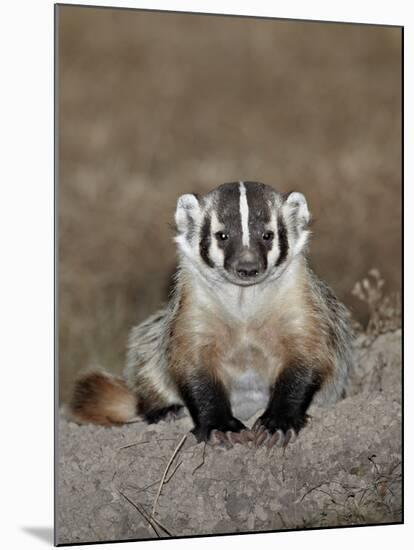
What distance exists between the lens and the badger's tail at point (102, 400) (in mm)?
4207

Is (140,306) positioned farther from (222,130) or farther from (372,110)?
(372,110)

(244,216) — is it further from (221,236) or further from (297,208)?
(297,208)

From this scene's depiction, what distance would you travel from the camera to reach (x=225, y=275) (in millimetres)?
3797

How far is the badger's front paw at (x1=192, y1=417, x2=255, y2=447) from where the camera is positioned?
12.7 ft

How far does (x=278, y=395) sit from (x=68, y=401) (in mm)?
785

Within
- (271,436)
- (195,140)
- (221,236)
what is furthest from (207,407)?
(195,140)

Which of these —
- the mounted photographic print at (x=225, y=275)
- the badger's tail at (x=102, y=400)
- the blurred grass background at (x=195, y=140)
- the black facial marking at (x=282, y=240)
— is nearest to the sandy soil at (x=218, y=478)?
the mounted photographic print at (x=225, y=275)

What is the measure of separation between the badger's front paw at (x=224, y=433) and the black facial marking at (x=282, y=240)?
0.56 meters

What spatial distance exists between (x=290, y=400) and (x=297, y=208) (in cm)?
64

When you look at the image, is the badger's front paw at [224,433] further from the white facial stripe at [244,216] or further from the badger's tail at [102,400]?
the white facial stripe at [244,216]

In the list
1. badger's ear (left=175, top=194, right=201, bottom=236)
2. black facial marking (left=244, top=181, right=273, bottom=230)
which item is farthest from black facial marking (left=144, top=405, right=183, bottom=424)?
black facial marking (left=244, top=181, right=273, bottom=230)

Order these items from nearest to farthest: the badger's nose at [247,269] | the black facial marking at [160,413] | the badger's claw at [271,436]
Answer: the badger's nose at [247,269] → the badger's claw at [271,436] → the black facial marking at [160,413]

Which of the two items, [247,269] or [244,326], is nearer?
[247,269]

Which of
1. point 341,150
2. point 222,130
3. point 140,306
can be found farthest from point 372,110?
point 140,306
